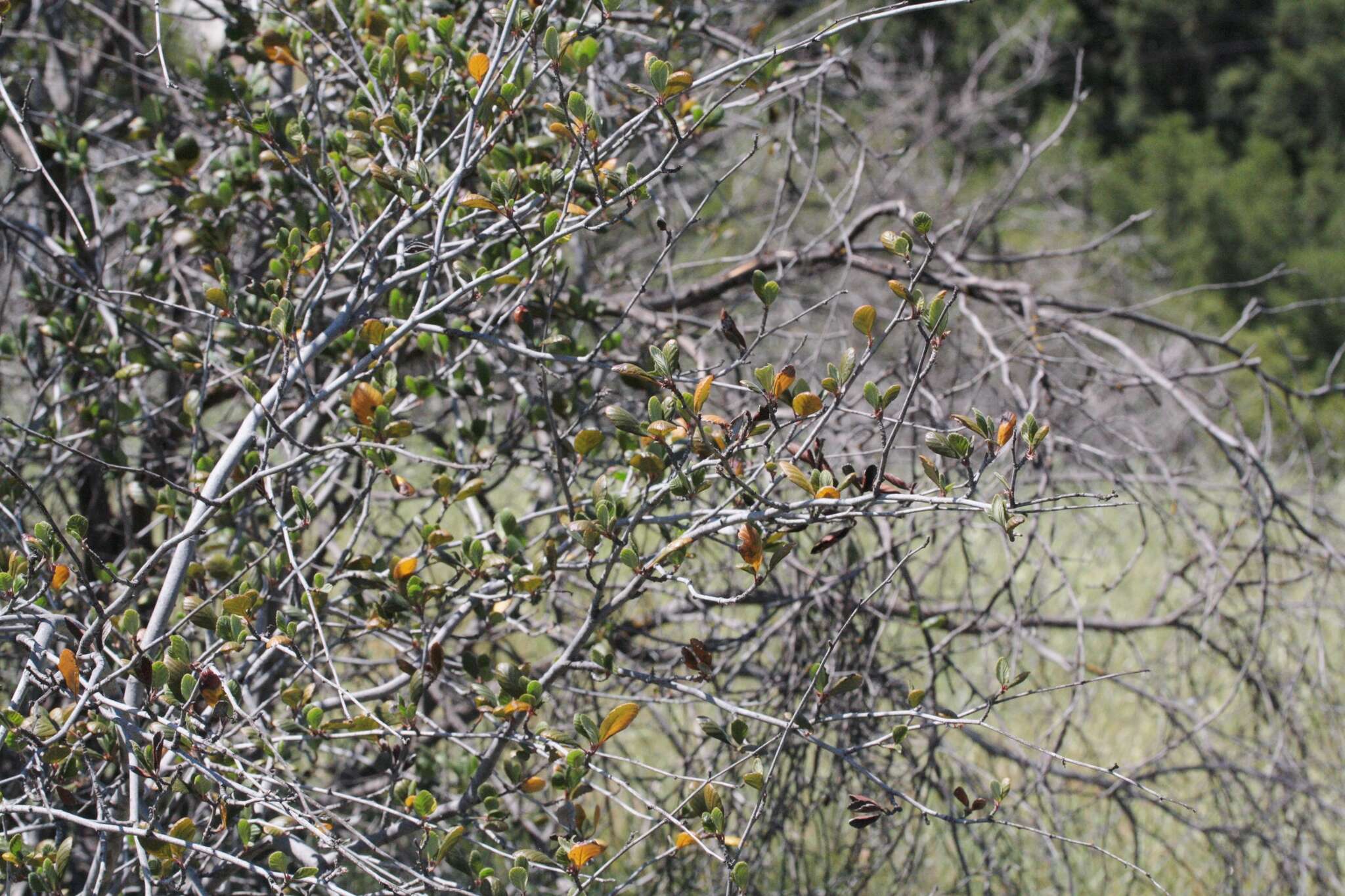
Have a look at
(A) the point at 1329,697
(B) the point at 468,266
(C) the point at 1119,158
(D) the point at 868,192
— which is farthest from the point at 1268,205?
(B) the point at 468,266

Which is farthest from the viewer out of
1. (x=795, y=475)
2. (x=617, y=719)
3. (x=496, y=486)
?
(x=496, y=486)

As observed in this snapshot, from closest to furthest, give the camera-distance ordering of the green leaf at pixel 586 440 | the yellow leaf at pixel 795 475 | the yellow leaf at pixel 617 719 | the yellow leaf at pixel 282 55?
1. the yellow leaf at pixel 795 475
2. the yellow leaf at pixel 617 719
3. the green leaf at pixel 586 440
4. the yellow leaf at pixel 282 55

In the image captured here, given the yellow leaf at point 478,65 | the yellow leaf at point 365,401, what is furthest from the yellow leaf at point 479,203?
the yellow leaf at point 365,401

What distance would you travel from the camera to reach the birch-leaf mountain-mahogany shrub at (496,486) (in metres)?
1.39

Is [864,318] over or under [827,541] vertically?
over

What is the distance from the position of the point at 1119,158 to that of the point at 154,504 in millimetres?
15404

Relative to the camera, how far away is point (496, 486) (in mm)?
2002

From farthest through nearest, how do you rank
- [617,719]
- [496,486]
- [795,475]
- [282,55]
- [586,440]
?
[496,486], [282,55], [586,440], [617,719], [795,475]

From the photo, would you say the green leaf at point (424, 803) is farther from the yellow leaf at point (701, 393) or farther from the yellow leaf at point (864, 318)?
the yellow leaf at point (864, 318)

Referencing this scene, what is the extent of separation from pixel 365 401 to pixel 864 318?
645mm

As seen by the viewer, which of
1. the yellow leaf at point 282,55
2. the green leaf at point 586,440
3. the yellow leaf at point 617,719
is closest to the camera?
the yellow leaf at point 617,719

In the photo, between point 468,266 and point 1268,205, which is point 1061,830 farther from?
point 1268,205

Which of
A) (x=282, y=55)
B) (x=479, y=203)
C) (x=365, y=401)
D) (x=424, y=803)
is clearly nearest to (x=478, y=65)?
(x=479, y=203)

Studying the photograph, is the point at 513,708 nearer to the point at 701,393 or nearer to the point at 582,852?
the point at 582,852
